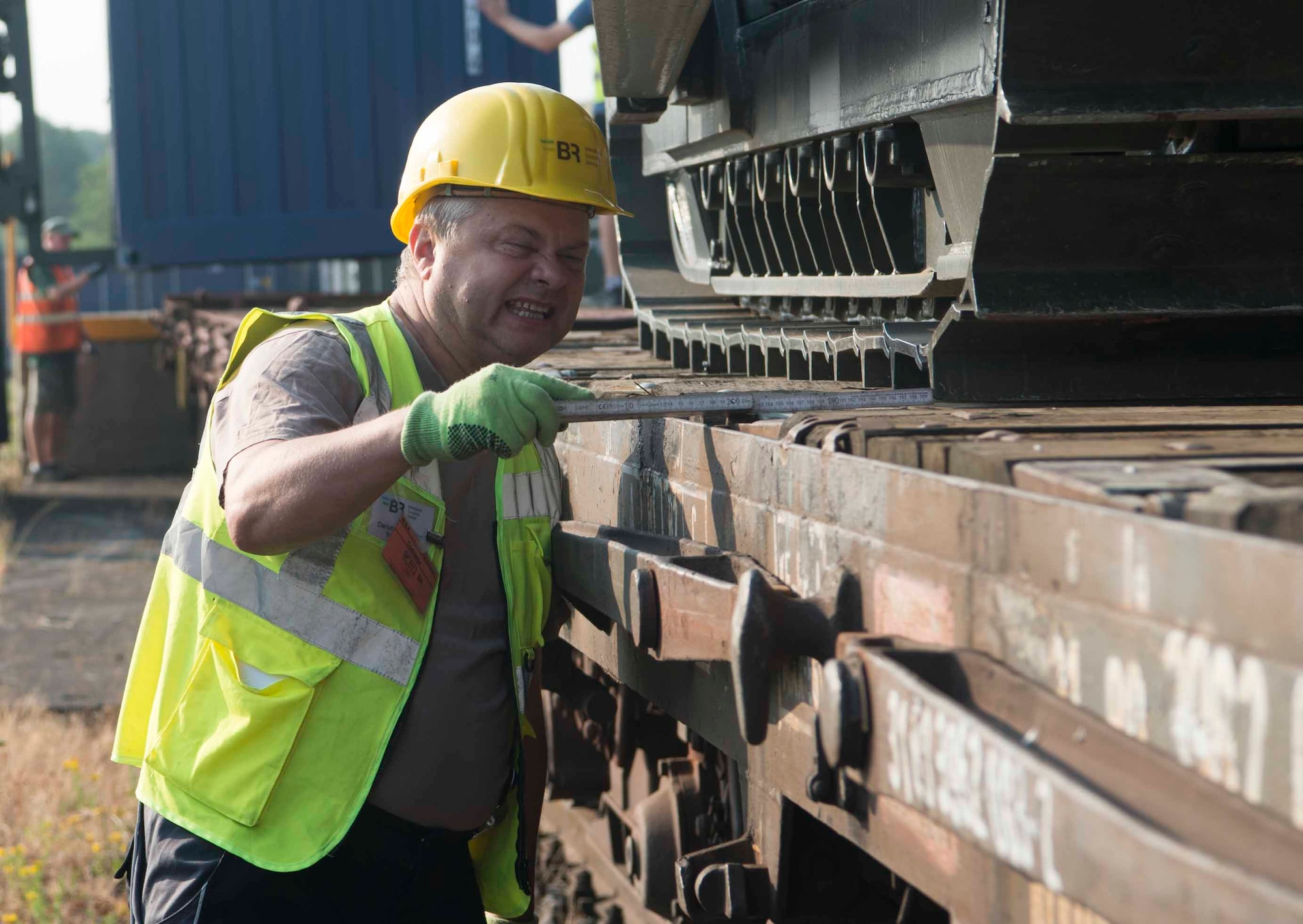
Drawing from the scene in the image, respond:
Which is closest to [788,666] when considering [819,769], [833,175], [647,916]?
[819,769]

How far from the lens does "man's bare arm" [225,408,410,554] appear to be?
2.13 m

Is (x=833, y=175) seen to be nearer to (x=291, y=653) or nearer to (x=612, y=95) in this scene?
(x=612, y=95)

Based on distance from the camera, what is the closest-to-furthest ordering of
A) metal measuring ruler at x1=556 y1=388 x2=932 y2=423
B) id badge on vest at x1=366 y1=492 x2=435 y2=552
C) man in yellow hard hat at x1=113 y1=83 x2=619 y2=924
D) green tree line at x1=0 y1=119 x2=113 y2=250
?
1. man in yellow hard hat at x1=113 y1=83 x2=619 y2=924
2. metal measuring ruler at x1=556 y1=388 x2=932 y2=423
3. id badge on vest at x1=366 y1=492 x2=435 y2=552
4. green tree line at x1=0 y1=119 x2=113 y2=250

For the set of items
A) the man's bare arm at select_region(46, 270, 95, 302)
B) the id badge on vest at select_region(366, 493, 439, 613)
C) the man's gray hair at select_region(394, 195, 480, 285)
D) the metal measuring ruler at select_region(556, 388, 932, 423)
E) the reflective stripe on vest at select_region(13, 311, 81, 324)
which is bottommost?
the id badge on vest at select_region(366, 493, 439, 613)

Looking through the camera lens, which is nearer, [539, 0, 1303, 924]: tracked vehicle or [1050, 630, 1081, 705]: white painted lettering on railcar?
[539, 0, 1303, 924]: tracked vehicle

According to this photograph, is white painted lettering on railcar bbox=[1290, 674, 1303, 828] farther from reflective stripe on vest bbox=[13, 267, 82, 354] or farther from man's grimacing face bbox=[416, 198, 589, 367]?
reflective stripe on vest bbox=[13, 267, 82, 354]

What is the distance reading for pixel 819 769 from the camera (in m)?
1.87

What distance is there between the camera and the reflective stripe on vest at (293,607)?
2.41 metres

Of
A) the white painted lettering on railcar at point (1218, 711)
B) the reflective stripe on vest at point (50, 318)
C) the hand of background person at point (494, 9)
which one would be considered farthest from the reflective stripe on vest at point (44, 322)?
the white painted lettering on railcar at point (1218, 711)

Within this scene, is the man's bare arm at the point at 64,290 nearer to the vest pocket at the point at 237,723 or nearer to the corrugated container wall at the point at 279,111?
the corrugated container wall at the point at 279,111

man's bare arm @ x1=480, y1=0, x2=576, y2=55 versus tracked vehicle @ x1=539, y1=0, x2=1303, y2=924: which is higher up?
man's bare arm @ x1=480, y1=0, x2=576, y2=55

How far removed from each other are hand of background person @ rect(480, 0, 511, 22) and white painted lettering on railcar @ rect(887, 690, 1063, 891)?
762 centimetres

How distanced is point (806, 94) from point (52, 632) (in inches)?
234

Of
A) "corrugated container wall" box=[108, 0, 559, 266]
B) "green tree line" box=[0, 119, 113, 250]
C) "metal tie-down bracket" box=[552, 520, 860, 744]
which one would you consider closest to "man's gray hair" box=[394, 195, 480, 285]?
"metal tie-down bracket" box=[552, 520, 860, 744]
